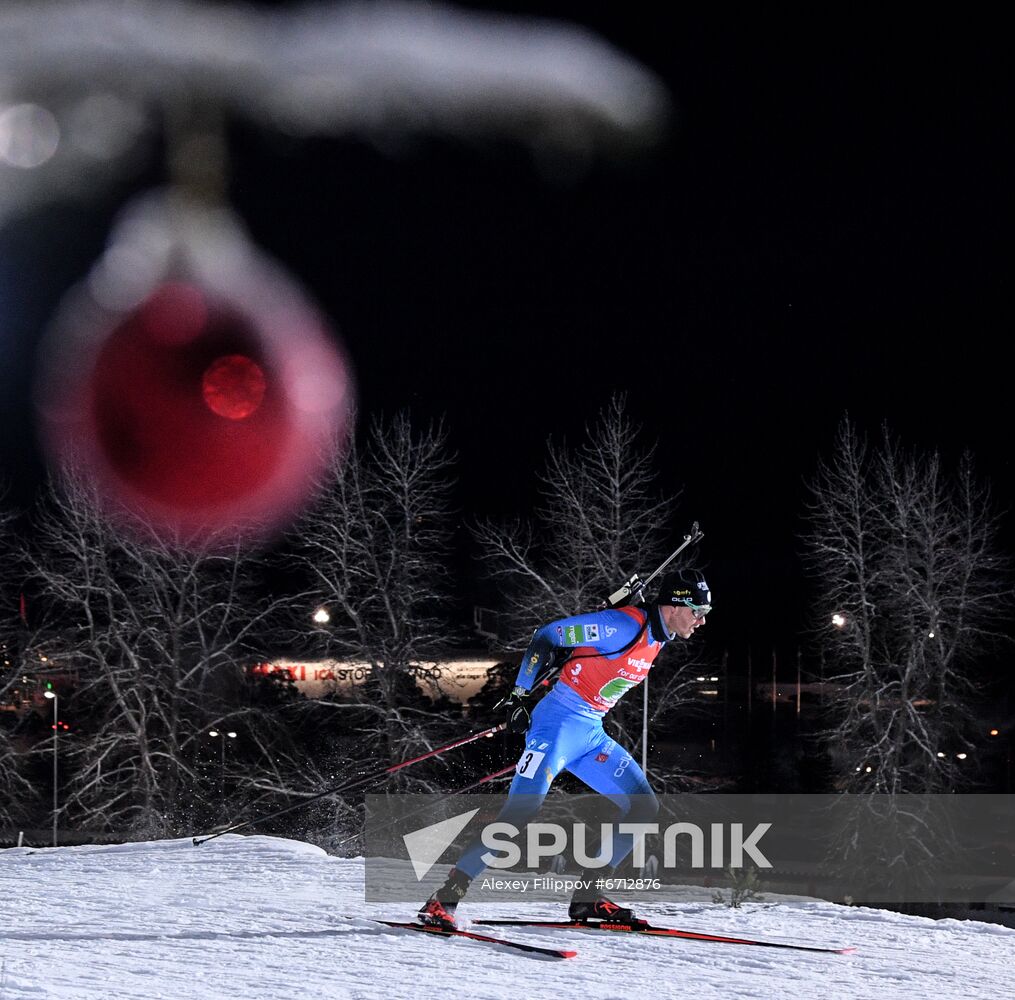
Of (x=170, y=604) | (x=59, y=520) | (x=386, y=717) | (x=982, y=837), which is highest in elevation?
(x=59, y=520)

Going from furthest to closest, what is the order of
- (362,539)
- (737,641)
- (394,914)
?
(737,641) → (362,539) → (394,914)

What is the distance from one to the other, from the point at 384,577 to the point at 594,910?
21.1 metres

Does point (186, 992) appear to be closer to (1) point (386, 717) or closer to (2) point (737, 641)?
(1) point (386, 717)

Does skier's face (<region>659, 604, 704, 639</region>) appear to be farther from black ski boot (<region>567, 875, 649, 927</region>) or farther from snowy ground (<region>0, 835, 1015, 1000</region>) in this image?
snowy ground (<region>0, 835, 1015, 1000</region>)

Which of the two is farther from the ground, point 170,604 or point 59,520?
point 59,520

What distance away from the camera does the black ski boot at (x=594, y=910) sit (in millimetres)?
5980

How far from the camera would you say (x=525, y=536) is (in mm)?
28109

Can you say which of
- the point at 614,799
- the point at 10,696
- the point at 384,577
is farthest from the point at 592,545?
the point at 614,799

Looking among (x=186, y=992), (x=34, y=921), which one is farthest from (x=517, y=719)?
(x=34, y=921)

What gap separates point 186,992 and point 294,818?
A: 83.5 ft

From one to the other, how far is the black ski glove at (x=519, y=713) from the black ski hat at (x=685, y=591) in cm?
78

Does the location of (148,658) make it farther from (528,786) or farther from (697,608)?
(697,608)

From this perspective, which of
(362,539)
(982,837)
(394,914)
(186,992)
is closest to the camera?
(186,992)

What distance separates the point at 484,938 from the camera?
5539 mm
